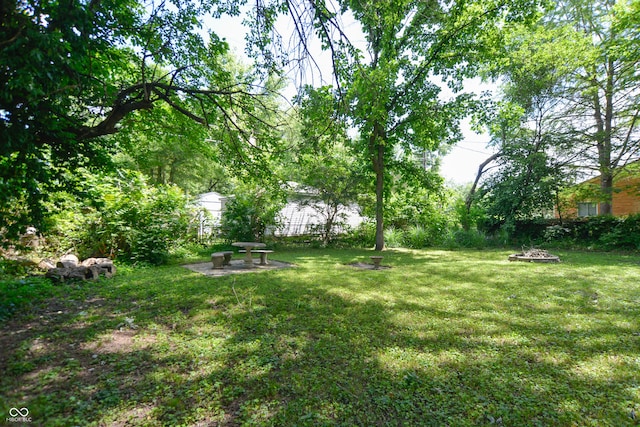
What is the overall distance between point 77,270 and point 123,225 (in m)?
2.11

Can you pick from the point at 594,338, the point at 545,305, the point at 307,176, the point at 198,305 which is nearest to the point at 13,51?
the point at 198,305

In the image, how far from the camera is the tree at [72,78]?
2330 millimetres

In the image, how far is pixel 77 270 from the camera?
5.16 meters

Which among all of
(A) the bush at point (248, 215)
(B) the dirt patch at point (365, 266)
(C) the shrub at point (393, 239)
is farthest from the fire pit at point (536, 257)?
(A) the bush at point (248, 215)

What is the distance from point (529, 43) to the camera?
1287cm

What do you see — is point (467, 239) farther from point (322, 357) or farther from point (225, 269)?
point (322, 357)

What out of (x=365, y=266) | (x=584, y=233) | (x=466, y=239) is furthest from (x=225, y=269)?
(x=584, y=233)

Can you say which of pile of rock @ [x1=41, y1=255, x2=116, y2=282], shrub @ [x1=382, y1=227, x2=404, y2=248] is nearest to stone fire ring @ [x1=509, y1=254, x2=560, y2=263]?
shrub @ [x1=382, y1=227, x2=404, y2=248]

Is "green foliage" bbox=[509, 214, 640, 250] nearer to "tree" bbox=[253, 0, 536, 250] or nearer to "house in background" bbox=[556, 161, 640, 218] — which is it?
"house in background" bbox=[556, 161, 640, 218]

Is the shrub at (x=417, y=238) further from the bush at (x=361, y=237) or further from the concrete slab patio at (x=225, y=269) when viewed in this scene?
the concrete slab patio at (x=225, y=269)

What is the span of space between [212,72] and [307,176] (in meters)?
5.99

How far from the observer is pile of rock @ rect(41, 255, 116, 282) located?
4953mm
